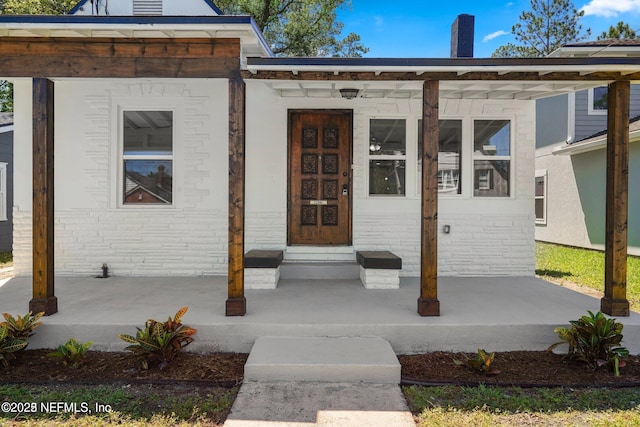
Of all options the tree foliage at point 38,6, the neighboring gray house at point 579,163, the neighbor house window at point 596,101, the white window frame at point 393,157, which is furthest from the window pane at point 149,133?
the neighbor house window at point 596,101

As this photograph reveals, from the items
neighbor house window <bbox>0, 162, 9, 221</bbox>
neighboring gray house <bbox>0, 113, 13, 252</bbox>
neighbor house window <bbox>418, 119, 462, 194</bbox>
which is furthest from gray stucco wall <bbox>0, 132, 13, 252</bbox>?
neighbor house window <bbox>418, 119, 462, 194</bbox>

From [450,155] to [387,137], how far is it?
1.01 m

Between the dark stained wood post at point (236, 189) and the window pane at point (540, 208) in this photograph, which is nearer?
the dark stained wood post at point (236, 189)

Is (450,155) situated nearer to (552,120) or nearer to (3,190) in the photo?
(552,120)

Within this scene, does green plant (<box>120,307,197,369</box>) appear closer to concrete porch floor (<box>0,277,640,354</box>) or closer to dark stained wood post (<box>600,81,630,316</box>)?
concrete porch floor (<box>0,277,640,354</box>)

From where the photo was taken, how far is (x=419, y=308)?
13.3 feet

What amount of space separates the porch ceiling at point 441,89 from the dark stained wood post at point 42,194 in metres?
2.33

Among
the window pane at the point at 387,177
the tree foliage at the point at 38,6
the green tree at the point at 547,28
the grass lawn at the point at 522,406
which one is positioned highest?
the green tree at the point at 547,28

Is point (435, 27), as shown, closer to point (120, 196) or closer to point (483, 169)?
point (483, 169)

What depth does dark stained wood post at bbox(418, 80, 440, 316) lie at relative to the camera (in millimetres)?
4000

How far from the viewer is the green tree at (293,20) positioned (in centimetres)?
1124

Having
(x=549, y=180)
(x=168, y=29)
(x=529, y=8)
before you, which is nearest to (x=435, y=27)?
(x=529, y=8)

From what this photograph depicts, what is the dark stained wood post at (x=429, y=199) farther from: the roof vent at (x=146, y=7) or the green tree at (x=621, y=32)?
the green tree at (x=621, y=32)

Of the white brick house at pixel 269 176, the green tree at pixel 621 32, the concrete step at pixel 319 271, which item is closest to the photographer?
the concrete step at pixel 319 271
